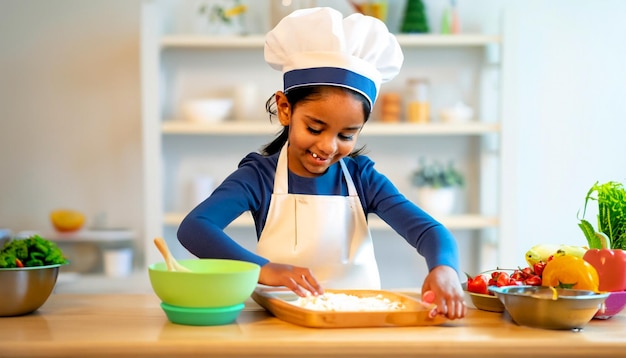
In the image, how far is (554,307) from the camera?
1.33 meters

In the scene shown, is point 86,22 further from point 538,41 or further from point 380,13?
point 538,41

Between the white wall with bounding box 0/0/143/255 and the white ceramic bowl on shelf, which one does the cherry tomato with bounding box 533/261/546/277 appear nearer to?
the white ceramic bowl on shelf

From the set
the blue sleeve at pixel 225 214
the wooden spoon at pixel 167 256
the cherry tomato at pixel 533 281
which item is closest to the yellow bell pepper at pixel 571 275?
the cherry tomato at pixel 533 281

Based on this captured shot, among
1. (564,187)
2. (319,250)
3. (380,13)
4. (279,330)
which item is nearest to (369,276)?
(319,250)

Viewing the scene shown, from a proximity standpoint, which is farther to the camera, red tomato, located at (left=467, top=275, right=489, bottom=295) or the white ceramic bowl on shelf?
the white ceramic bowl on shelf

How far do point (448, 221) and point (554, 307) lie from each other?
8.01ft

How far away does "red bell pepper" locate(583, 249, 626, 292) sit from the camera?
1.50m

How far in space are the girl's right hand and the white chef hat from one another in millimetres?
424

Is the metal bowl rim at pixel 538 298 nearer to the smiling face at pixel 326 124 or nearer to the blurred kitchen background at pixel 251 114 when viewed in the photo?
the smiling face at pixel 326 124

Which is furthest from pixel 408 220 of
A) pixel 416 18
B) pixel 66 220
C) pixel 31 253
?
pixel 66 220

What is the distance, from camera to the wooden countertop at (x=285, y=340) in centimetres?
121

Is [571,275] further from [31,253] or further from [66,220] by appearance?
[66,220]

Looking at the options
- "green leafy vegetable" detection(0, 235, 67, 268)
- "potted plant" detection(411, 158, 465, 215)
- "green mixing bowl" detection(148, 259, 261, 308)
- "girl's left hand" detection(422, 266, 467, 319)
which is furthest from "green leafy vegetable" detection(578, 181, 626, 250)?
"potted plant" detection(411, 158, 465, 215)

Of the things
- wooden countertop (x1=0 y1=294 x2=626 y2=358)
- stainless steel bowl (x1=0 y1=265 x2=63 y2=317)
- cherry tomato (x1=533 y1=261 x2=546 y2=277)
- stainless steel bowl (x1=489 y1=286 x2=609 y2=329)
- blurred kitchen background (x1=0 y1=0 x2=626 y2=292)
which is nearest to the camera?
wooden countertop (x1=0 y1=294 x2=626 y2=358)
